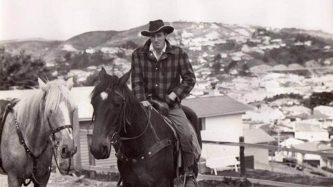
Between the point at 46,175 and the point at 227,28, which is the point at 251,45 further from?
the point at 46,175

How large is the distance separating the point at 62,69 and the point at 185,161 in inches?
58.1

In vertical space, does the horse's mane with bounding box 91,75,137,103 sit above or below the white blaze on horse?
above

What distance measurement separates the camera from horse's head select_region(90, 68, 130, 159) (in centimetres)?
208

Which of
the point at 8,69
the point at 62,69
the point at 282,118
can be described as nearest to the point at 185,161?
the point at 282,118

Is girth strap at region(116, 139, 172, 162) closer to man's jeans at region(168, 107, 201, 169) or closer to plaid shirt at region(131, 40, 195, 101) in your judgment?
man's jeans at region(168, 107, 201, 169)

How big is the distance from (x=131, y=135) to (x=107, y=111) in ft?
0.97

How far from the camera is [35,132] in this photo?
258 centimetres

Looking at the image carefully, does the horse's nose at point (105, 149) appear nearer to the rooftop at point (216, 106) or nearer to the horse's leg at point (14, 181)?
the horse's leg at point (14, 181)

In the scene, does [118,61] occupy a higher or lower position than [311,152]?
higher

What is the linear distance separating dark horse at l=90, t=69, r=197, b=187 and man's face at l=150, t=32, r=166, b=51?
1.41 feet

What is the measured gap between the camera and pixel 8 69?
345cm

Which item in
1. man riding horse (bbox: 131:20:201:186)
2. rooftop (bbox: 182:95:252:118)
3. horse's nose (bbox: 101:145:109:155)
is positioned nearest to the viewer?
horse's nose (bbox: 101:145:109:155)

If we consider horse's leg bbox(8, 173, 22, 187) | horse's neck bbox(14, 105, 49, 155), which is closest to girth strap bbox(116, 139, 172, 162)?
horse's neck bbox(14, 105, 49, 155)

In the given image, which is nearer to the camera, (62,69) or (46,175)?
(46,175)
